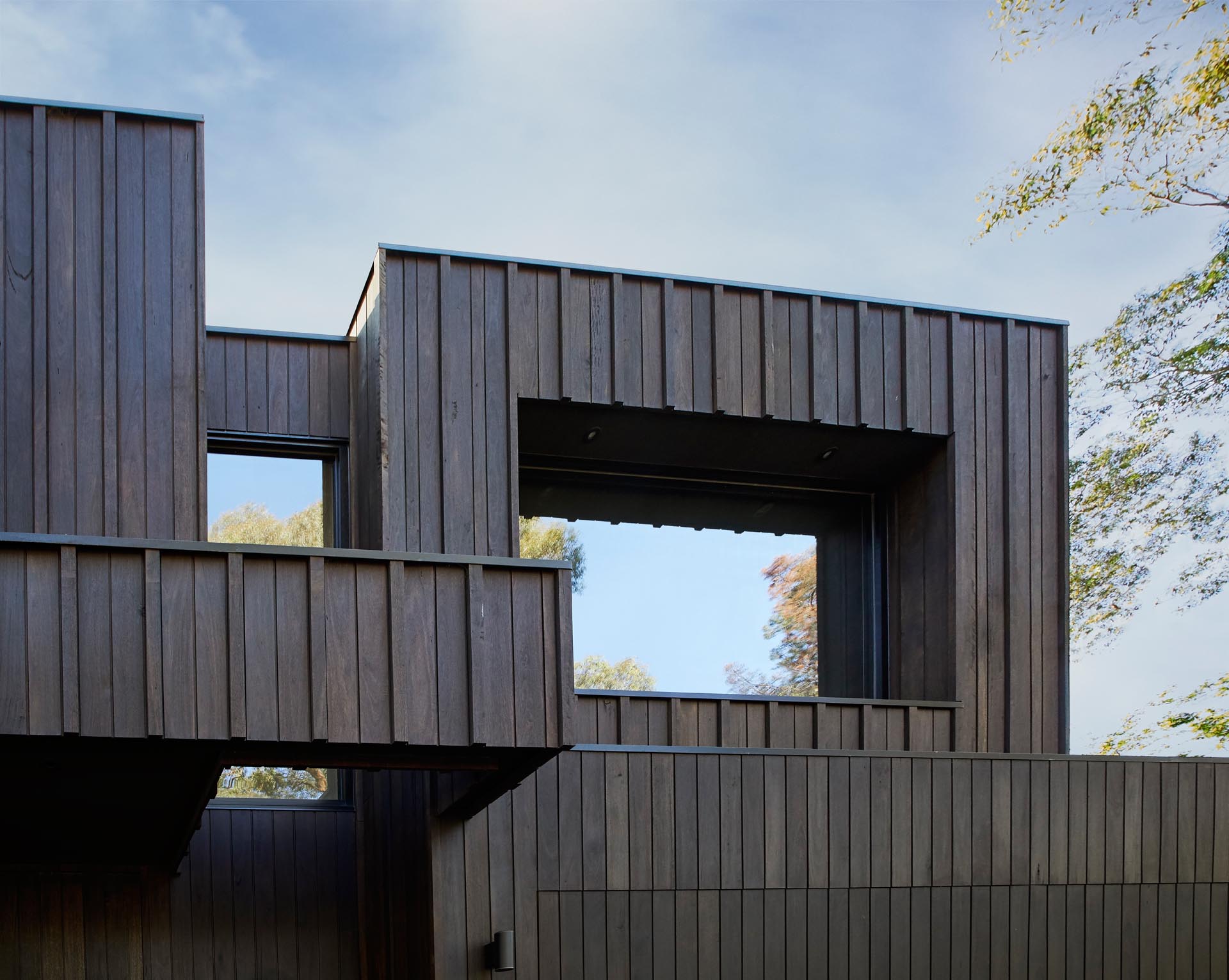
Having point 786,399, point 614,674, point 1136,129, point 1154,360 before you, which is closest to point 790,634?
point 614,674

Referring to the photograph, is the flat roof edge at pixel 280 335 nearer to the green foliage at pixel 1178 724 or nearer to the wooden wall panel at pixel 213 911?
the wooden wall panel at pixel 213 911

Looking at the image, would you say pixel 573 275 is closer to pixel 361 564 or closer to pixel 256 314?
pixel 361 564

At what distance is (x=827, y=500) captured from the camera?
29.9ft

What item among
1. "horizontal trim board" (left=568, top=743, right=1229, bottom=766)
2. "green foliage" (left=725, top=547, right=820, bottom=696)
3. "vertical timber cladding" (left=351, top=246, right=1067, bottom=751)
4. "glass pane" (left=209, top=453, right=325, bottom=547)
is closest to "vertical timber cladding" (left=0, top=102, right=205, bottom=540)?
"vertical timber cladding" (left=351, top=246, right=1067, bottom=751)

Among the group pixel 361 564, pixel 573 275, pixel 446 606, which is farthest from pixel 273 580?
pixel 573 275

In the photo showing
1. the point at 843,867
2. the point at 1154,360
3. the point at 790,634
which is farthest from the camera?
the point at 1154,360

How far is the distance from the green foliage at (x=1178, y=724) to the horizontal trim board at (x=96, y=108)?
48.5ft

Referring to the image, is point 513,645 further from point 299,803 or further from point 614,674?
point 299,803

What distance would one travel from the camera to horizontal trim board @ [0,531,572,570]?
16.0 ft

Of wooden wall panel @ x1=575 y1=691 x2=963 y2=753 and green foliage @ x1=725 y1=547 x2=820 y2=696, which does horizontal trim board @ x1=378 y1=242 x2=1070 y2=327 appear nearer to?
green foliage @ x1=725 y1=547 x2=820 y2=696

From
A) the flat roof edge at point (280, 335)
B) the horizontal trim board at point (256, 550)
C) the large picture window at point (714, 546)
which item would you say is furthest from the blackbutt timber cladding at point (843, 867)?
the flat roof edge at point (280, 335)

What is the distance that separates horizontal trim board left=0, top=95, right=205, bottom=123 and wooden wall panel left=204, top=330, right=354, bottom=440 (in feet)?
5.24

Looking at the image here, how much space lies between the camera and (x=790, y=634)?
8.66 m

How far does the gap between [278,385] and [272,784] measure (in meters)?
2.36
